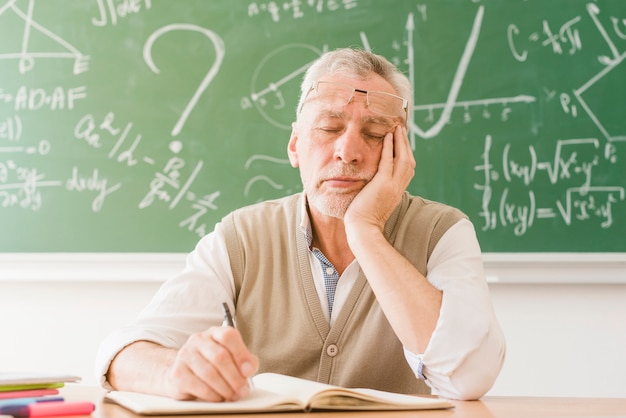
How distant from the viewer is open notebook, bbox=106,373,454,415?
47.2 inches

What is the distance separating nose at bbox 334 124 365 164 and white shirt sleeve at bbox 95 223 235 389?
0.37 m

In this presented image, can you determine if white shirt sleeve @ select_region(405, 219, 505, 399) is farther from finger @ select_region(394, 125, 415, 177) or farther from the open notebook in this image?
finger @ select_region(394, 125, 415, 177)

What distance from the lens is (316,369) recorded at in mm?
1895

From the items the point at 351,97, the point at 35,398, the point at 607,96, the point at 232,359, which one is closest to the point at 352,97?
the point at 351,97

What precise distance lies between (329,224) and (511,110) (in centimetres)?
104

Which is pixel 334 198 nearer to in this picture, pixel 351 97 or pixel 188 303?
pixel 351 97

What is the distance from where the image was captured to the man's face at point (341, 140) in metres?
1.99

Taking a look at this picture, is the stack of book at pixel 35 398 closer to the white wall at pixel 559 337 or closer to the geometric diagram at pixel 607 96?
the white wall at pixel 559 337

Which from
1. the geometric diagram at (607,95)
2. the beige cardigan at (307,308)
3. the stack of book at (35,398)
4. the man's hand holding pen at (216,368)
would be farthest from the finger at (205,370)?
the geometric diagram at (607,95)

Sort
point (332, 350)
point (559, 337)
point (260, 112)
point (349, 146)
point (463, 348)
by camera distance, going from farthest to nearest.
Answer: point (260, 112)
point (559, 337)
point (349, 146)
point (332, 350)
point (463, 348)

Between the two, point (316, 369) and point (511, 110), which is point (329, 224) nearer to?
point (316, 369)

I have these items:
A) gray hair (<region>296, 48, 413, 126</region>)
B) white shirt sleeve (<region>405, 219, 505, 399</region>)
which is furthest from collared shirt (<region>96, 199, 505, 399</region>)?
gray hair (<region>296, 48, 413, 126</region>)

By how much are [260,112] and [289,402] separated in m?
1.80

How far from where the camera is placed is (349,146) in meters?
1.97
